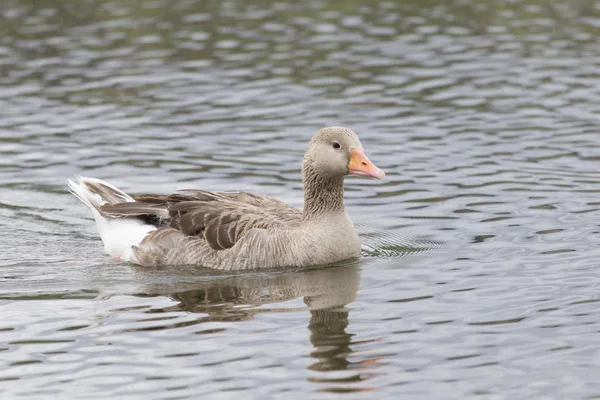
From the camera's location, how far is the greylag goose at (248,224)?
563 inches

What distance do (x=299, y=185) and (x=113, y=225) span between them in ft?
12.6

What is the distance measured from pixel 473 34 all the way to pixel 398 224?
39.8 ft

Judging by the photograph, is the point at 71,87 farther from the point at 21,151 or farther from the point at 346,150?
the point at 346,150

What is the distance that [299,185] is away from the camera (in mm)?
18156

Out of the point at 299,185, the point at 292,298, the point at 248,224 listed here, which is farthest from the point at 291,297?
the point at 299,185

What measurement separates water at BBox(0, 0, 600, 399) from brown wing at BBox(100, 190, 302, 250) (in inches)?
26.0

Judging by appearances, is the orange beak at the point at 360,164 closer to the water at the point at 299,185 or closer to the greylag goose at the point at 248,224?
the greylag goose at the point at 248,224

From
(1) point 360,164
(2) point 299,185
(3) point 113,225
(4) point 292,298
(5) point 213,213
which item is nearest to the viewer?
(4) point 292,298

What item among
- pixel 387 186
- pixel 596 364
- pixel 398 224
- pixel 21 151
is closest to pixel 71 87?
Result: pixel 21 151

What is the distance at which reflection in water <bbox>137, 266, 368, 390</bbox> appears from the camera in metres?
11.7

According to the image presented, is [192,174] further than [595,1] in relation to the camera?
No

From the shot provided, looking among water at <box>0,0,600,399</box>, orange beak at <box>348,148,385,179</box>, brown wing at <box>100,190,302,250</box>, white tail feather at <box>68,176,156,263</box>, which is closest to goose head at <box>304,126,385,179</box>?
orange beak at <box>348,148,385,179</box>

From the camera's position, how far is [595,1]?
29375mm

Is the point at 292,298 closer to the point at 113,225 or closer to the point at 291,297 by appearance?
the point at 291,297
